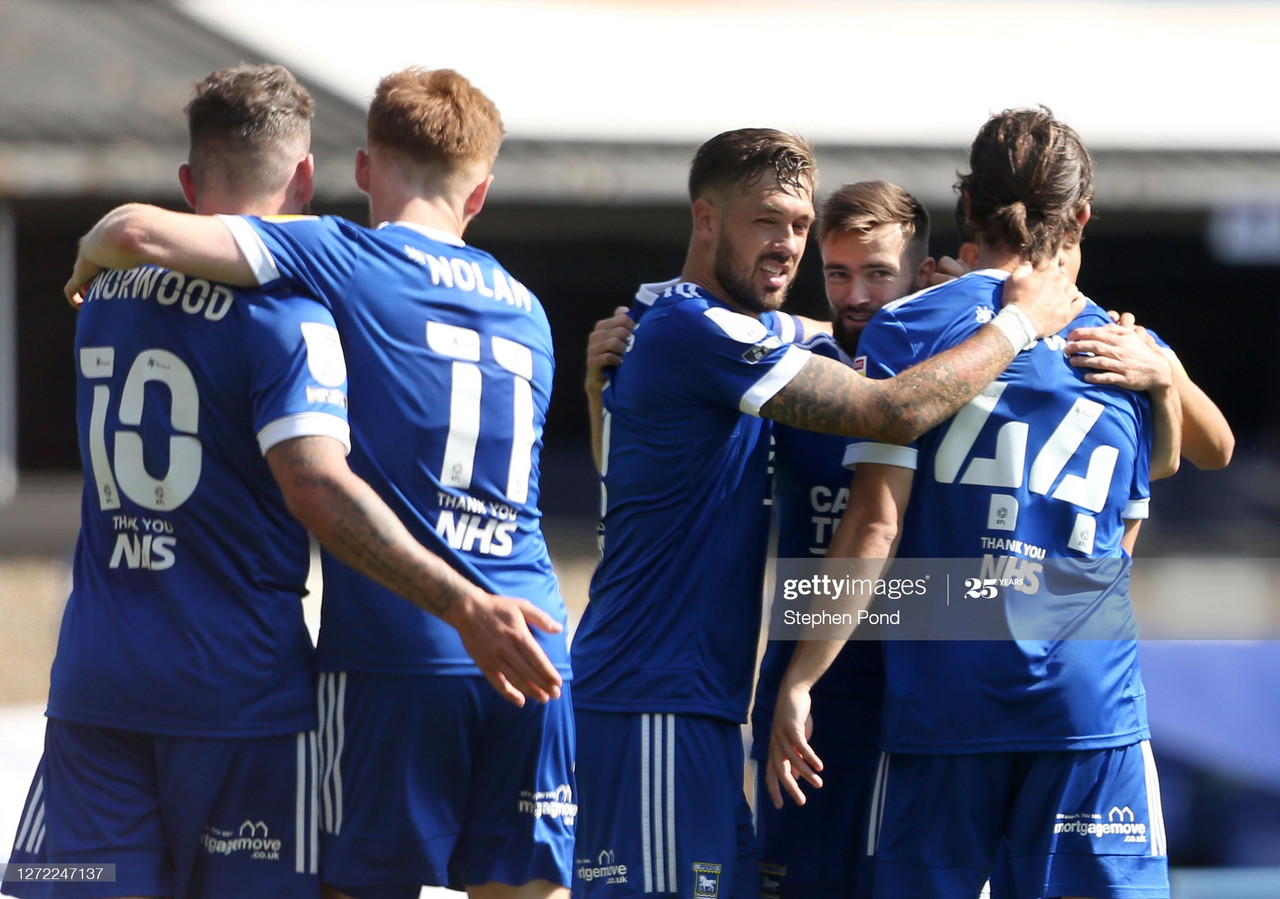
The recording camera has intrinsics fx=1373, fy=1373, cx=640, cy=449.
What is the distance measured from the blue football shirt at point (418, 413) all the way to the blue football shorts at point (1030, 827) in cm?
83

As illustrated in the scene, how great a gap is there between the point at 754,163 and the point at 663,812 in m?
1.48

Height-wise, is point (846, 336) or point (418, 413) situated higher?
point (846, 336)

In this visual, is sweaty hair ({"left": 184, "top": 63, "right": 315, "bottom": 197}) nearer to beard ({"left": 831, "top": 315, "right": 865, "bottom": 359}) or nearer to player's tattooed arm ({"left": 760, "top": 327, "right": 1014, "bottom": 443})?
player's tattooed arm ({"left": 760, "top": 327, "right": 1014, "bottom": 443})

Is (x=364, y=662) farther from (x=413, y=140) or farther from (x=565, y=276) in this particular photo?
(x=565, y=276)

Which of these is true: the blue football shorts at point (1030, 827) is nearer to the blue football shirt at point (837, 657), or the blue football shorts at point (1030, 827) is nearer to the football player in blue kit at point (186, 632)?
the blue football shirt at point (837, 657)

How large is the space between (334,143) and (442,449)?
591 centimetres

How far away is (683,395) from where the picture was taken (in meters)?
3.10

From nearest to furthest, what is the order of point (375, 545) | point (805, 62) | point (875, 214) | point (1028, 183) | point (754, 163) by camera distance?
point (375, 545) → point (1028, 183) → point (754, 163) → point (875, 214) → point (805, 62)

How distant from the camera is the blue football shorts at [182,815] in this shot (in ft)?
8.68

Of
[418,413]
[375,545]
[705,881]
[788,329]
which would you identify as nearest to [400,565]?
[375,545]

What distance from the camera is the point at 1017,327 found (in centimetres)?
294

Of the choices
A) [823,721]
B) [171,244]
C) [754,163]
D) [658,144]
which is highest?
[658,144]

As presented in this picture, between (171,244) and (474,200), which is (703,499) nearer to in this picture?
(474,200)

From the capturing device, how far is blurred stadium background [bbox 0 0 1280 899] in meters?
8.26
